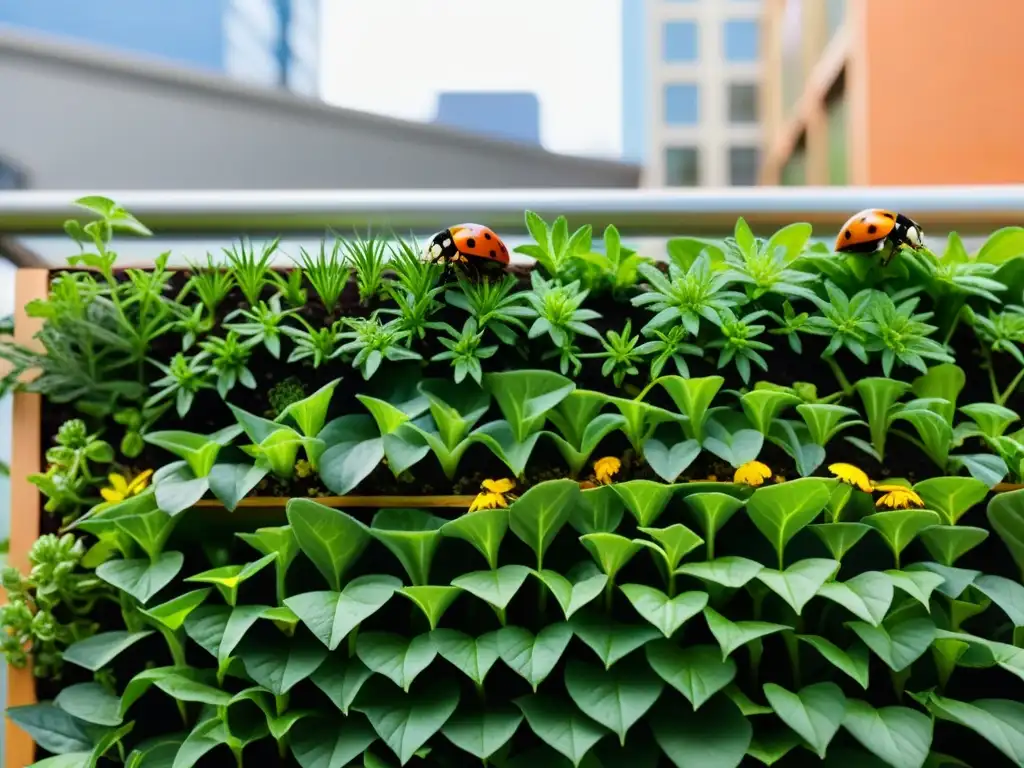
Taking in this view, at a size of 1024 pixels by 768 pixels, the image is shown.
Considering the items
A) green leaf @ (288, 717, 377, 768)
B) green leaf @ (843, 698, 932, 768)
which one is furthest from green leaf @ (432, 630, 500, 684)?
green leaf @ (843, 698, 932, 768)

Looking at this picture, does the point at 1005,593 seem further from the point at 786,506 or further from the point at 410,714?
the point at 410,714

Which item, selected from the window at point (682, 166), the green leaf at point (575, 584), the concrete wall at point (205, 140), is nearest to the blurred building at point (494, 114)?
the concrete wall at point (205, 140)

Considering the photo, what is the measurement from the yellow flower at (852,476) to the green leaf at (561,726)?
356 mm

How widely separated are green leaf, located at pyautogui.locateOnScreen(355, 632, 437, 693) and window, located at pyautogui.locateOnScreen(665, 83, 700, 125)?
19.5 feet

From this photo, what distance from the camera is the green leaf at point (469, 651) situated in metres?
0.69

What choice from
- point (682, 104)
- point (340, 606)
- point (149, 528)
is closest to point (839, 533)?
point (340, 606)

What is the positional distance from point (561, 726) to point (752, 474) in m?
0.32

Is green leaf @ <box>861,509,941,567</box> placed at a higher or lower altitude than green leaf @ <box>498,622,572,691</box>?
higher

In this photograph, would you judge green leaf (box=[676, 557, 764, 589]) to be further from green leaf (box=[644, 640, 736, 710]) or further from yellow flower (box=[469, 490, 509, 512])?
yellow flower (box=[469, 490, 509, 512])

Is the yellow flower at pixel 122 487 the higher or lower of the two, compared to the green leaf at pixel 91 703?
higher

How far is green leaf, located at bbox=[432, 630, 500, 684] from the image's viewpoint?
0.69 metres

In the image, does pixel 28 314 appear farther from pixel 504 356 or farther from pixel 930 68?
pixel 930 68

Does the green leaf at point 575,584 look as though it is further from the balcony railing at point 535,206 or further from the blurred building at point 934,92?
the blurred building at point 934,92

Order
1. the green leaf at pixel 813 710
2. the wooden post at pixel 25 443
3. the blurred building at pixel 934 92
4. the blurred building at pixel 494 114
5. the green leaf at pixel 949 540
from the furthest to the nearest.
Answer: the blurred building at pixel 494 114 → the blurred building at pixel 934 92 → the wooden post at pixel 25 443 → the green leaf at pixel 949 540 → the green leaf at pixel 813 710
